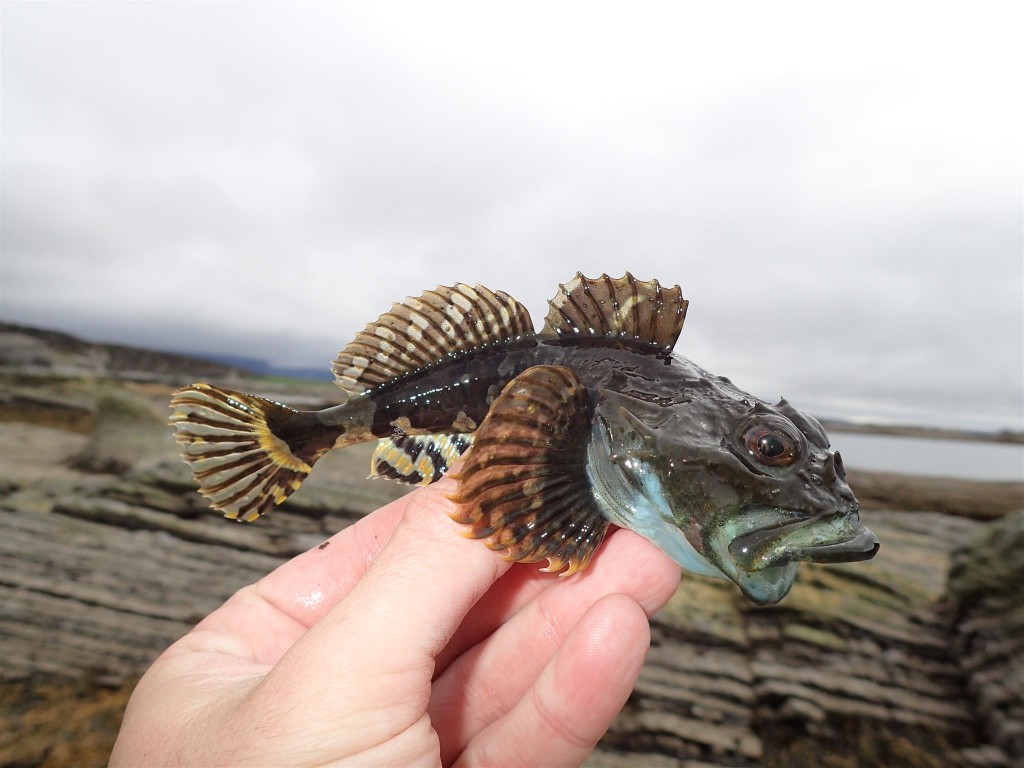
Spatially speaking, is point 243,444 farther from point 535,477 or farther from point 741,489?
point 741,489

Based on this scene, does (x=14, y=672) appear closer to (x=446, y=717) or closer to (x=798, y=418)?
(x=446, y=717)

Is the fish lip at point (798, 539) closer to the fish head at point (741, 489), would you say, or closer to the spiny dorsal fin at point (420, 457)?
the fish head at point (741, 489)

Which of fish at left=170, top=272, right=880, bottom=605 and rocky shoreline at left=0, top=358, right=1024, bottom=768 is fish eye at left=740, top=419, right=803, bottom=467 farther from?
rocky shoreline at left=0, top=358, right=1024, bottom=768

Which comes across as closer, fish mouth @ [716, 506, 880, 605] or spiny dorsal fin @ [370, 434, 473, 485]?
fish mouth @ [716, 506, 880, 605]

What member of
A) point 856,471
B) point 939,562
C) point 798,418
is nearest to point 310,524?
point 798,418

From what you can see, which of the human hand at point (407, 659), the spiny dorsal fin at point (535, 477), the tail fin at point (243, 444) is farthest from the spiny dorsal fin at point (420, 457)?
the spiny dorsal fin at point (535, 477)

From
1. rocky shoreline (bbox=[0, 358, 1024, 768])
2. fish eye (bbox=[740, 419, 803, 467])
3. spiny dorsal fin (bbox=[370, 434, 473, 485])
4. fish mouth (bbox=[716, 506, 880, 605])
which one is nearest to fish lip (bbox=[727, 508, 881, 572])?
fish mouth (bbox=[716, 506, 880, 605])
